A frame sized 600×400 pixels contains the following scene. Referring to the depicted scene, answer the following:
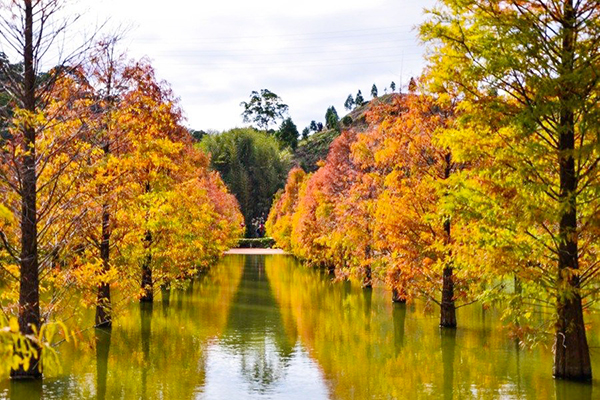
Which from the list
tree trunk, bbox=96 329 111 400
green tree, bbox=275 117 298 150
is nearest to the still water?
tree trunk, bbox=96 329 111 400

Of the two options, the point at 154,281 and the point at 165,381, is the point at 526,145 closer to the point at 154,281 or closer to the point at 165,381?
the point at 165,381

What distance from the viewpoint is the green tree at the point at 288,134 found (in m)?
159

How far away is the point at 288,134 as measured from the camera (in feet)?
529

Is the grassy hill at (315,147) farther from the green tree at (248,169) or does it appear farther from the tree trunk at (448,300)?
the tree trunk at (448,300)

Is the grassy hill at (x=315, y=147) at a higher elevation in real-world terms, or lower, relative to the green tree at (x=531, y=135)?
higher

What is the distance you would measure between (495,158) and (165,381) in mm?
8557

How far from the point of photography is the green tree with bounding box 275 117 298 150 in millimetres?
159375

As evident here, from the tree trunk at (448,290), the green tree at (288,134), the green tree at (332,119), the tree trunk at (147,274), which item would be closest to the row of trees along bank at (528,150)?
the tree trunk at (448,290)

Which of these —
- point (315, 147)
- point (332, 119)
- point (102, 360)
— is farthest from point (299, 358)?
point (332, 119)

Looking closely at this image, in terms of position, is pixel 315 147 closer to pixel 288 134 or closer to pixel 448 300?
pixel 288 134

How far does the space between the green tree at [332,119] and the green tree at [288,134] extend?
10.6 metres

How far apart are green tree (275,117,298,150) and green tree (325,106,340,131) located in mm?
10585

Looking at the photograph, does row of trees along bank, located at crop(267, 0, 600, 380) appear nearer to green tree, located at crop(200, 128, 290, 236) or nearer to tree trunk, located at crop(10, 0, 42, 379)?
tree trunk, located at crop(10, 0, 42, 379)

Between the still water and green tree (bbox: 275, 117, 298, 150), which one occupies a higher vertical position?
green tree (bbox: 275, 117, 298, 150)
